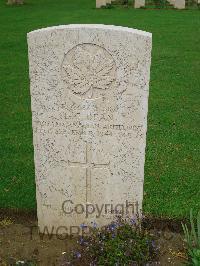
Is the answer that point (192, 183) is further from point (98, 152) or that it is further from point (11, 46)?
point (11, 46)

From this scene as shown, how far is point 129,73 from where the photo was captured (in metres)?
3.72

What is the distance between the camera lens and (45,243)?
169 inches

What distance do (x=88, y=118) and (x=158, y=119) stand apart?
344cm

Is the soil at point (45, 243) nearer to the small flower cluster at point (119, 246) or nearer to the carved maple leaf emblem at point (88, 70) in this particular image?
the small flower cluster at point (119, 246)

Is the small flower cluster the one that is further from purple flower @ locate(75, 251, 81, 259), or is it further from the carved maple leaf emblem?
the carved maple leaf emblem

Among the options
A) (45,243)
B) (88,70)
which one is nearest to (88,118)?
(88,70)

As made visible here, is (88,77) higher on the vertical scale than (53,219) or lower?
higher

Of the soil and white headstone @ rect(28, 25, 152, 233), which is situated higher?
white headstone @ rect(28, 25, 152, 233)

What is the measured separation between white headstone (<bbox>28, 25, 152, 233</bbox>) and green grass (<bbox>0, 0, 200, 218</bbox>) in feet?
2.45

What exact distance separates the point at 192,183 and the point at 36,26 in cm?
1025

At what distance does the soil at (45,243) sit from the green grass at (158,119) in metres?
0.21

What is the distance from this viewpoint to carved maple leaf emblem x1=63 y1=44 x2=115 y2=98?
3.71 m

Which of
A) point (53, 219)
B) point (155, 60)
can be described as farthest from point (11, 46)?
point (53, 219)

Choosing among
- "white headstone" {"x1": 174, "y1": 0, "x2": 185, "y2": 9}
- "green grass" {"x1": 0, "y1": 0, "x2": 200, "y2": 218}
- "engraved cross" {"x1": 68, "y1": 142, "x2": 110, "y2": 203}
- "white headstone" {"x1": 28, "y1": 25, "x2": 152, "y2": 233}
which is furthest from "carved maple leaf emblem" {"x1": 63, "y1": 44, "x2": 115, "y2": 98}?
"white headstone" {"x1": 174, "y1": 0, "x2": 185, "y2": 9}
